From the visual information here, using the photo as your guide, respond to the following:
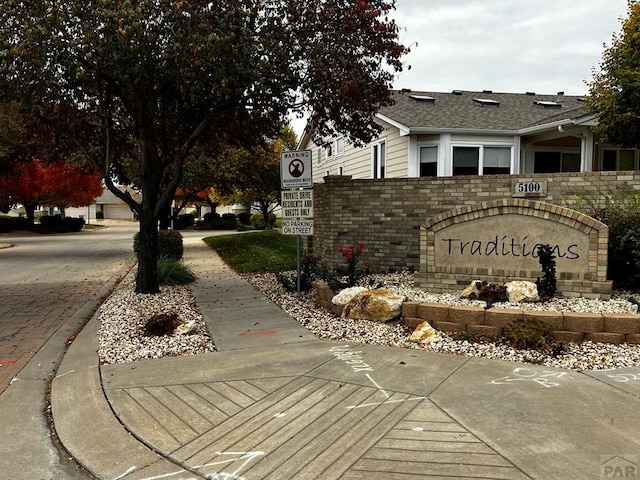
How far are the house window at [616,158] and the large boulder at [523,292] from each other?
11.3 metres

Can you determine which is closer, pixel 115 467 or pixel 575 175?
pixel 115 467

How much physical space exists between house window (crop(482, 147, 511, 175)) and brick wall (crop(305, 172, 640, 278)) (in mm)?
5639

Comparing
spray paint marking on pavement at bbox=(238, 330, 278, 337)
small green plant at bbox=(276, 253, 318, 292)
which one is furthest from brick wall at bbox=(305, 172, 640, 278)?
spray paint marking on pavement at bbox=(238, 330, 278, 337)

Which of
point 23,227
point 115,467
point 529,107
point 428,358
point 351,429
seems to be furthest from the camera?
point 23,227

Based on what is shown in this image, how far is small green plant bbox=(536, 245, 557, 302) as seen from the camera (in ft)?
21.4

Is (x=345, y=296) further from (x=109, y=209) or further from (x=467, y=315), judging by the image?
(x=109, y=209)

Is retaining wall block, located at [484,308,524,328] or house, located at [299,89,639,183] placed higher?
house, located at [299,89,639,183]

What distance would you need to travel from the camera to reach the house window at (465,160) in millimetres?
14562

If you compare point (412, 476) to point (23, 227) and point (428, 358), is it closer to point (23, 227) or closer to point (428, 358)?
point (428, 358)

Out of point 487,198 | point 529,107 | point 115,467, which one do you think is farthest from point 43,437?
point 529,107

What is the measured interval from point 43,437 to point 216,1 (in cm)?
627

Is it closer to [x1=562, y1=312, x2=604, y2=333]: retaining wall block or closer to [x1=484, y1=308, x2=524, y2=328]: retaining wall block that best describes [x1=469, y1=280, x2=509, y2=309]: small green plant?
[x1=484, y1=308, x2=524, y2=328]: retaining wall block

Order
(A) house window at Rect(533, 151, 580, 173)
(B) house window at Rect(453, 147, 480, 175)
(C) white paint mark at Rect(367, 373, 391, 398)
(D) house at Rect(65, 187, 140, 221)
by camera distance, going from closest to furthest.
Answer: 1. (C) white paint mark at Rect(367, 373, 391, 398)
2. (B) house window at Rect(453, 147, 480, 175)
3. (A) house window at Rect(533, 151, 580, 173)
4. (D) house at Rect(65, 187, 140, 221)

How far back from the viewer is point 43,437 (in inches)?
145
